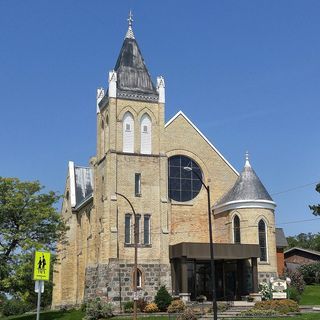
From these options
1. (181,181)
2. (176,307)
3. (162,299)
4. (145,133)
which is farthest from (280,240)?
(176,307)

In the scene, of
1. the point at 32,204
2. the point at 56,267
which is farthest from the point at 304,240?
the point at 32,204

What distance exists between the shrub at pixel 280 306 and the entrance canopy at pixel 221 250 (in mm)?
6250

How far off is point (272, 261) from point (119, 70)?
20.0m

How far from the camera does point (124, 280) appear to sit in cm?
4366

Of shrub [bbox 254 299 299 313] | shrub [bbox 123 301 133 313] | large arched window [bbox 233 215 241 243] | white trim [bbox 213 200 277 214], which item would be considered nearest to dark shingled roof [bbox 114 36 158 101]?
white trim [bbox 213 200 277 214]

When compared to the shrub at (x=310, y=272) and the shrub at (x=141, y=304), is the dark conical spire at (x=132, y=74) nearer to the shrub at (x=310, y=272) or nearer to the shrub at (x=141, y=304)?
the shrub at (x=141, y=304)

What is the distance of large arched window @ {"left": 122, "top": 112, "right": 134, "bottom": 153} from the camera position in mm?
46938

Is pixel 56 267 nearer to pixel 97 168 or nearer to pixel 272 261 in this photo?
pixel 97 168

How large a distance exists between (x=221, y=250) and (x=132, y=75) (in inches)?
645

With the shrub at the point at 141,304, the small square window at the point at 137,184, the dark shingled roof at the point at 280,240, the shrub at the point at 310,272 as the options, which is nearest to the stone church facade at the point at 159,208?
the small square window at the point at 137,184

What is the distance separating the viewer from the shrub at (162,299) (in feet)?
135

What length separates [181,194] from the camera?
49344 millimetres

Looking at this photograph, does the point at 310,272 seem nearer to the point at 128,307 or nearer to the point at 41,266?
the point at 128,307

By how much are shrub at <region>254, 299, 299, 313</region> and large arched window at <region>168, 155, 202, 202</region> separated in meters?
13.7
